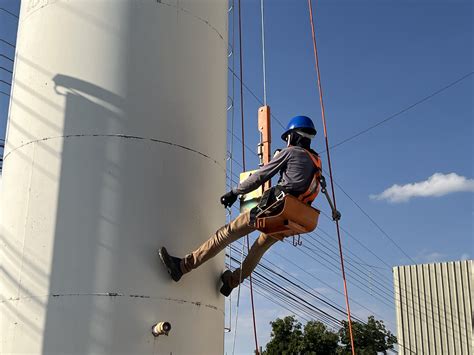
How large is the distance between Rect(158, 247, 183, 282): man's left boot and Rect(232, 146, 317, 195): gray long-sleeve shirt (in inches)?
40.0

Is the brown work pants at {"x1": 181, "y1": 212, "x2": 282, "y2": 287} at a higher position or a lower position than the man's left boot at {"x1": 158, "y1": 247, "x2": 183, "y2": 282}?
higher

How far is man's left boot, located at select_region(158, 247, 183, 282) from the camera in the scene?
6.59 metres

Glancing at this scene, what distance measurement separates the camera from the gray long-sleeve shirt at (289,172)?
22.2 ft

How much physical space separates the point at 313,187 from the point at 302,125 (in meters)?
0.76

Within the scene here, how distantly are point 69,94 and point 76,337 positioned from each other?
269 centimetres

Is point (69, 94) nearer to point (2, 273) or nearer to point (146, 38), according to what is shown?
point (146, 38)

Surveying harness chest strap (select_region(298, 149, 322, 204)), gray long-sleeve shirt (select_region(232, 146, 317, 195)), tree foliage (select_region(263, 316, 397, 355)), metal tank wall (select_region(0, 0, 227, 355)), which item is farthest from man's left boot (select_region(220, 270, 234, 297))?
tree foliage (select_region(263, 316, 397, 355))

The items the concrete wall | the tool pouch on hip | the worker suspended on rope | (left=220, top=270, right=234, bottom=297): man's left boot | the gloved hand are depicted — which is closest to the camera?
the tool pouch on hip

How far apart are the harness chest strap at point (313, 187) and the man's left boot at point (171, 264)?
1.55 meters

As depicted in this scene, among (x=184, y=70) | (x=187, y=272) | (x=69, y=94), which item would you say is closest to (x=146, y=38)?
(x=184, y=70)

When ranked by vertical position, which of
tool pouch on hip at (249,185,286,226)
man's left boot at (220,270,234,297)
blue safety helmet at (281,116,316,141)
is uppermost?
blue safety helmet at (281,116,316,141)

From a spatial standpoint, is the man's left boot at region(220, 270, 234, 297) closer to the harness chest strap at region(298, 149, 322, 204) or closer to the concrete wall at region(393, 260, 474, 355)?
the harness chest strap at region(298, 149, 322, 204)

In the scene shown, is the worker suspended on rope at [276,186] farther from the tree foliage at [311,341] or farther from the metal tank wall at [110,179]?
the tree foliage at [311,341]

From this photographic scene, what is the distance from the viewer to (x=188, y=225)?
701 cm
